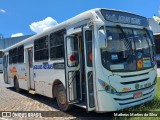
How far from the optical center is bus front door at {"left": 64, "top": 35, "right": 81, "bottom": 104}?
7832 mm

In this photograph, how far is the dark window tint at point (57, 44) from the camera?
8.55 m

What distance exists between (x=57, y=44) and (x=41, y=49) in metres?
1.71

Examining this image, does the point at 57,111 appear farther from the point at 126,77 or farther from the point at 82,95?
the point at 126,77

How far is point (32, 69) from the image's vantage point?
12.0 m

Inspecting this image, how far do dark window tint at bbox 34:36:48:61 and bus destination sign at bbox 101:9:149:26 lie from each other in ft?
10.8

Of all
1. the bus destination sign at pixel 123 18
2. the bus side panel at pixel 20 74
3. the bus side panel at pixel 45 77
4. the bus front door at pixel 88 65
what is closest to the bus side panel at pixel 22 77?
the bus side panel at pixel 20 74

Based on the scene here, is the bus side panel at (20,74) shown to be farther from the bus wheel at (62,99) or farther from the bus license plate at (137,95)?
the bus license plate at (137,95)

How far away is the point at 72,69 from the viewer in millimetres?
7867

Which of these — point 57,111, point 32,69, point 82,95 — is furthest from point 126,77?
point 32,69

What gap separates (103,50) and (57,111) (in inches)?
130

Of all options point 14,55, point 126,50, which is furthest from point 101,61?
point 14,55

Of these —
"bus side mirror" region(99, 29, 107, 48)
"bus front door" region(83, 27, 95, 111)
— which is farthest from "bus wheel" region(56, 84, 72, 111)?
"bus side mirror" region(99, 29, 107, 48)

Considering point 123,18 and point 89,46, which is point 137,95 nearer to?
point 89,46

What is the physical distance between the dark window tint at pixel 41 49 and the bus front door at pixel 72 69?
2184 millimetres
